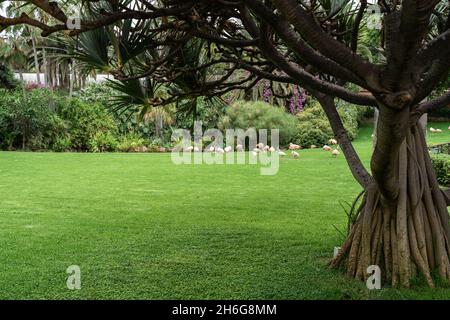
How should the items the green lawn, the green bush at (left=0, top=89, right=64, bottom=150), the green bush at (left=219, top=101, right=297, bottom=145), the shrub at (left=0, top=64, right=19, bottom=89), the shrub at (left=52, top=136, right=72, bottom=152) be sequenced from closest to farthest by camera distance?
the green lawn → the green bush at (left=0, top=89, right=64, bottom=150) → the shrub at (left=52, top=136, right=72, bottom=152) → the green bush at (left=219, top=101, right=297, bottom=145) → the shrub at (left=0, top=64, right=19, bottom=89)

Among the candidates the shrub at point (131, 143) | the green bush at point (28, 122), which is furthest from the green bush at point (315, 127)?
the green bush at point (28, 122)

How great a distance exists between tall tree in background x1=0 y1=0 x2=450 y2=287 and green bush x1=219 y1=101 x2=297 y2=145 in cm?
1181

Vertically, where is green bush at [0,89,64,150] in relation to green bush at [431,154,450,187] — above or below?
above

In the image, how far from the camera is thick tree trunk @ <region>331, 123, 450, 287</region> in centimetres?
326

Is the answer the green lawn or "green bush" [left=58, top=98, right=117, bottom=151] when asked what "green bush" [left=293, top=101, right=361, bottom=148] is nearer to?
"green bush" [left=58, top=98, right=117, bottom=151]

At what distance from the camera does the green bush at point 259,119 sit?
16.1 meters

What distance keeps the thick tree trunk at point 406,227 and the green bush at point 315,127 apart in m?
12.9

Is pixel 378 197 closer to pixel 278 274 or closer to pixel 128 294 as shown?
pixel 278 274

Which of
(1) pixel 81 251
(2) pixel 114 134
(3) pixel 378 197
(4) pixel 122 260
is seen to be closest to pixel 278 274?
(3) pixel 378 197

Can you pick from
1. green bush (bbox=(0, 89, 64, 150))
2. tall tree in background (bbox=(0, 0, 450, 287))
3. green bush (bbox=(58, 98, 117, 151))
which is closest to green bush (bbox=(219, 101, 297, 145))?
green bush (bbox=(58, 98, 117, 151))

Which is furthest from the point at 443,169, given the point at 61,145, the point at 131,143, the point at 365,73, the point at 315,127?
the point at 61,145

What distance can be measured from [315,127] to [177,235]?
12506 mm

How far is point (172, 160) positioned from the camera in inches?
485
